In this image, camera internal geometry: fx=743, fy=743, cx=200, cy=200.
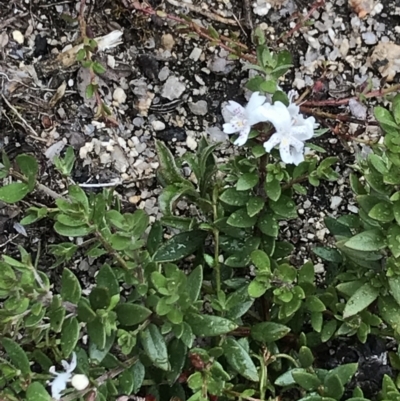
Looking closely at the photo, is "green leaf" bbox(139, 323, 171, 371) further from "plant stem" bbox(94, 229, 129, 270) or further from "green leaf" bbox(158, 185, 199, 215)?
"green leaf" bbox(158, 185, 199, 215)

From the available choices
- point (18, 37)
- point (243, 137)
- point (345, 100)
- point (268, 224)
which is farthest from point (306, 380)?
point (18, 37)

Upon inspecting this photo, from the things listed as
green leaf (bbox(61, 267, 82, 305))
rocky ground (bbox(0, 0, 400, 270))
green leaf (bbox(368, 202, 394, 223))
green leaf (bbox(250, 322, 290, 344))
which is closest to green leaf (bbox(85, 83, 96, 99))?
rocky ground (bbox(0, 0, 400, 270))

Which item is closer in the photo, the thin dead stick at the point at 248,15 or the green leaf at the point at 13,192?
the green leaf at the point at 13,192

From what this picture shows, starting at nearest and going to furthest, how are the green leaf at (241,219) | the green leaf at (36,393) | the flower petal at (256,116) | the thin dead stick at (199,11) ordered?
the green leaf at (36,393) → the flower petal at (256,116) → the green leaf at (241,219) → the thin dead stick at (199,11)

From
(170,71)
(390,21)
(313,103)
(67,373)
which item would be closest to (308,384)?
(67,373)

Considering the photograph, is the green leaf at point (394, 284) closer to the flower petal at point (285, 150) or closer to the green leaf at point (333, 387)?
the green leaf at point (333, 387)

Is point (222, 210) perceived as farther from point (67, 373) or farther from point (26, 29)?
point (26, 29)

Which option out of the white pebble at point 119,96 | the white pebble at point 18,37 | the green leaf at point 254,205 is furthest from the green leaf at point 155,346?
the white pebble at point 18,37
